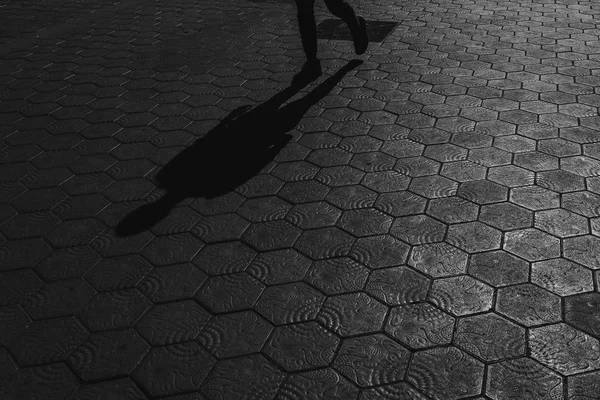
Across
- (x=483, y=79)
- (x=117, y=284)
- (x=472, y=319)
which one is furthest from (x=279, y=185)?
(x=483, y=79)

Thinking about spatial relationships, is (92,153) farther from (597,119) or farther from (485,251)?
(597,119)

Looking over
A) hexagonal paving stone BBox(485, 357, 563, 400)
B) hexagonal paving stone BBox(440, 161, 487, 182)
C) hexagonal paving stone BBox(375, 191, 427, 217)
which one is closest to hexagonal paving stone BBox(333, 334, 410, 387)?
hexagonal paving stone BBox(485, 357, 563, 400)

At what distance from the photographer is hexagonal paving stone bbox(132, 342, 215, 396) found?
314cm

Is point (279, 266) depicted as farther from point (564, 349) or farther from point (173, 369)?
point (564, 349)

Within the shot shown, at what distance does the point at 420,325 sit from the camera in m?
3.44

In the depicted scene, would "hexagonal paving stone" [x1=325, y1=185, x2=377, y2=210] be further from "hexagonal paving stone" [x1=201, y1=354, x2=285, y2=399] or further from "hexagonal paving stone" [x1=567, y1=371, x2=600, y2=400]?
"hexagonal paving stone" [x1=567, y1=371, x2=600, y2=400]

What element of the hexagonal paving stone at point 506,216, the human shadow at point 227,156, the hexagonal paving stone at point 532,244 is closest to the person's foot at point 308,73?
the human shadow at point 227,156

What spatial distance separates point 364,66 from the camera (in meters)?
7.22

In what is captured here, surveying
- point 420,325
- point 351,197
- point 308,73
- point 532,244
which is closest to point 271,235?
point 351,197

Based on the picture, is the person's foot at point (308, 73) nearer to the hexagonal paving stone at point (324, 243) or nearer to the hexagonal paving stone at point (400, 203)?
the hexagonal paving stone at point (400, 203)

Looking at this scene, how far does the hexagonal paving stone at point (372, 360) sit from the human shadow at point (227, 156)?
1.95 meters

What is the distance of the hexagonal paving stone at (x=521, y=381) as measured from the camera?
298 centimetres

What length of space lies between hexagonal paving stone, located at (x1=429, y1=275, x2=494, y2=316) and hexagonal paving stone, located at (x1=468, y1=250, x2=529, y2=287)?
0.08 m

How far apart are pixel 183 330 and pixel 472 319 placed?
1700 mm
